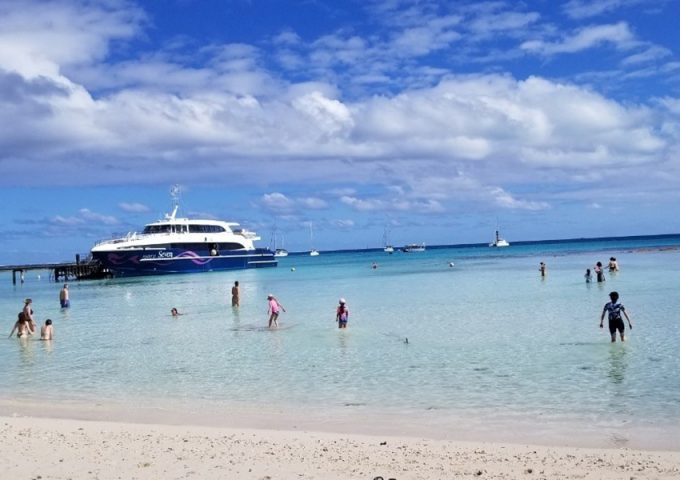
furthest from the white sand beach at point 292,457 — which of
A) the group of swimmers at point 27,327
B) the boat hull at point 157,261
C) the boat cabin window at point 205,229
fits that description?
the boat cabin window at point 205,229

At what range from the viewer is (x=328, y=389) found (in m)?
11.9

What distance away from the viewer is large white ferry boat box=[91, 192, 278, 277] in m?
63.8

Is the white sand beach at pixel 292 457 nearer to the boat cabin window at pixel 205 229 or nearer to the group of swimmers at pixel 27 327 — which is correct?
the group of swimmers at pixel 27 327

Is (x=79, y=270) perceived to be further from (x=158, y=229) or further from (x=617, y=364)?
(x=617, y=364)

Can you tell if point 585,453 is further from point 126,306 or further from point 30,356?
point 126,306

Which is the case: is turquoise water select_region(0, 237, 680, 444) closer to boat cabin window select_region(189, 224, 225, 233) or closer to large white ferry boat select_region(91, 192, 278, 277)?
large white ferry boat select_region(91, 192, 278, 277)

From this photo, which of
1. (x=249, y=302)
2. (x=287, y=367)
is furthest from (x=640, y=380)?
(x=249, y=302)

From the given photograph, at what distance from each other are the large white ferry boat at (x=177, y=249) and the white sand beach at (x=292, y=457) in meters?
57.0

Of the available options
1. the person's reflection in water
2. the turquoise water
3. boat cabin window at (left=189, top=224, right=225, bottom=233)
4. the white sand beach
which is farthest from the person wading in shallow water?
boat cabin window at (left=189, top=224, right=225, bottom=233)

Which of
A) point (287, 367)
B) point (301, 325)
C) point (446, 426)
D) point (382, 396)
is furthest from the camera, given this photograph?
point (301, 325)

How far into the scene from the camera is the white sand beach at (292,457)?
682 centimetres

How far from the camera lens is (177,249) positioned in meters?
66.6

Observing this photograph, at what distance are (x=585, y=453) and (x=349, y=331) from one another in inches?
500

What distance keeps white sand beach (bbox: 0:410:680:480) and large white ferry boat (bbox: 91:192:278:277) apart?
57.0m
